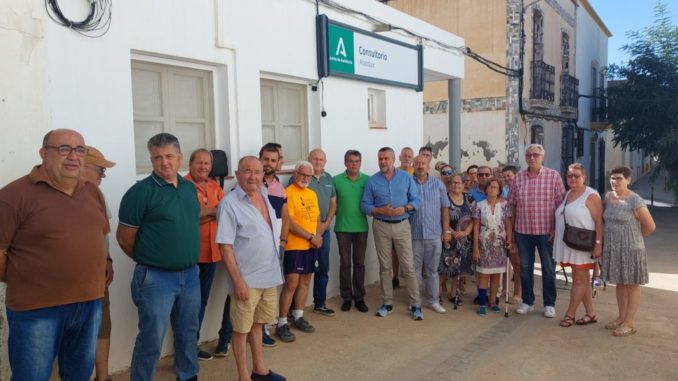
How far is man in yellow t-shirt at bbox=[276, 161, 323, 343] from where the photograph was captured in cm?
523

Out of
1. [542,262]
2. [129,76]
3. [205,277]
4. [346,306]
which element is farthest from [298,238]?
[542,262]

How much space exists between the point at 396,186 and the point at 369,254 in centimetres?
188

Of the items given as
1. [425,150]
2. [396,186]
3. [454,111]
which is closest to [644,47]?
[454,111]

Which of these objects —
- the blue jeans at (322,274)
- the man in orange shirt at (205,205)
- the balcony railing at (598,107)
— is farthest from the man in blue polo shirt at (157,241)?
the balcony railing at (598,107)

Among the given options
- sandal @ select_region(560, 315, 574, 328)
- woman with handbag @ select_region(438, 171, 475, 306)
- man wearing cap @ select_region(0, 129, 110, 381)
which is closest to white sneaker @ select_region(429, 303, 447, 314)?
woman with handbag @ select_region(438, 171, 475, 306)

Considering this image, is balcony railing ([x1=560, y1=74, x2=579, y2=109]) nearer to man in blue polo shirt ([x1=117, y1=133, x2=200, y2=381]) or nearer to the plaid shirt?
the plaid shirt

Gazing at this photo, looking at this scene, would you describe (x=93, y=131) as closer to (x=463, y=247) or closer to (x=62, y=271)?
(x=62, y=271)

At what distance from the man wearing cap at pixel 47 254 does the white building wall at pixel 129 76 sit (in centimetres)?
93

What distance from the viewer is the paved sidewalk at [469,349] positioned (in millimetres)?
4410

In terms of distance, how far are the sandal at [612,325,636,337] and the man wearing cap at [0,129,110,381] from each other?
15.2 ft

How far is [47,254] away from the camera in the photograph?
2.79m

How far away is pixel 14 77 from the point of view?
3.56m

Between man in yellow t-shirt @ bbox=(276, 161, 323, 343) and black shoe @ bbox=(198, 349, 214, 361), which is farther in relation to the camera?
man in yellow t-shirt @ bbox=(276, 161, 323, 343)

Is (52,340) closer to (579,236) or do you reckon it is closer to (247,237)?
(247,237)
